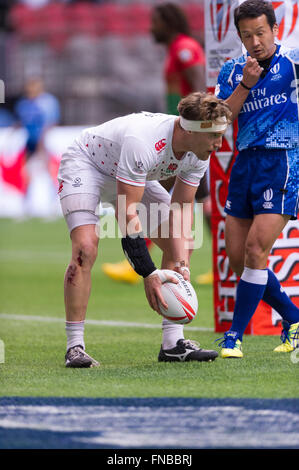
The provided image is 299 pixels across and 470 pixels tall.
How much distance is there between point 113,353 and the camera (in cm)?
584

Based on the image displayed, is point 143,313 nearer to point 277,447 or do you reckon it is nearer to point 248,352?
point 248,352

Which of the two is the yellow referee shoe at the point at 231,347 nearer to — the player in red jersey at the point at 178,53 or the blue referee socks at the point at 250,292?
the blue referee socks at the point at 250,292

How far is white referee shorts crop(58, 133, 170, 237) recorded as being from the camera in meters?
5.20

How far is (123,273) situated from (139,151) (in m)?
5.52

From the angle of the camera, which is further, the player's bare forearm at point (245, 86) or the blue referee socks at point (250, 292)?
A: the blue referee socks at point (250, 292)

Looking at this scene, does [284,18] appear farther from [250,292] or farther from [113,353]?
[113,353]

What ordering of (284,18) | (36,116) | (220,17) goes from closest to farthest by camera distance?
1. (284,18)
2. (220,17)
3. (36,116)

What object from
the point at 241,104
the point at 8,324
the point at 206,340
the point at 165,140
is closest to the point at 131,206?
the point at 165,140

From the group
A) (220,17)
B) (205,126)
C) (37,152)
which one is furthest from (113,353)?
(37,152)

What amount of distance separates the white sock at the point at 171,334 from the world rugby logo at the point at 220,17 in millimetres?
2066

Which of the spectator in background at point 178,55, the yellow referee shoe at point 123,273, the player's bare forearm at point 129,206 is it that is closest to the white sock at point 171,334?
the player's bare forearm at point 129,206

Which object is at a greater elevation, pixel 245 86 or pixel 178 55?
pixel 178 55

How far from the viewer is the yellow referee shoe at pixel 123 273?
10148 millimetres

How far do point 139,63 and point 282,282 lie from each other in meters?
24.1
